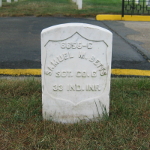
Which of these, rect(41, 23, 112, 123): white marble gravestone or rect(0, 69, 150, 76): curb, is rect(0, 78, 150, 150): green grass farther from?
rect(0, 69, 150, 76): curb

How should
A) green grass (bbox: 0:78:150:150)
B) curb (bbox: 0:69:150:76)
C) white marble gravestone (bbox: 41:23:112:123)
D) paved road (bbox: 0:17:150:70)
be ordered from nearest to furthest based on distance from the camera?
green grass (bbox: 0:78:150:150), white marble gravestone (bbox: 41:23:112:123), curb (bbox: 0:69:150:76), paved road (bbox: 0:17:150:70)

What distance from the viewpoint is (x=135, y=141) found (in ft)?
10.2

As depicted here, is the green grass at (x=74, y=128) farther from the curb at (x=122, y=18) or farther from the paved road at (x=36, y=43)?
the curb at (x=122, y=18)

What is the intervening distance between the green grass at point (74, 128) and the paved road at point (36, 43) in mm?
1424

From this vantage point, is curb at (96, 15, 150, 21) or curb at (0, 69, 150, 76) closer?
curb at (0, 69, 150, 76)

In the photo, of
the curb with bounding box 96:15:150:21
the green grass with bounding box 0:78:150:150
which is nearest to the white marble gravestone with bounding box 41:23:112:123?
the green grass with bounding box 0:78:150:150

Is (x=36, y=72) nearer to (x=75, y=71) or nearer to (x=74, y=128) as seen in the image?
(x=75, y=71)

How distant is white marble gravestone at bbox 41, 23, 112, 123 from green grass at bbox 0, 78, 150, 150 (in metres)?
0.14

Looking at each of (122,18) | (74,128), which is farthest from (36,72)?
(122,18)

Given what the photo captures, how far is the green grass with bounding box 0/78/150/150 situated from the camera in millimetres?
3061

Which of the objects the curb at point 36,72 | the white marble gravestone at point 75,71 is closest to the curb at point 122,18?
the curb at point 36,72

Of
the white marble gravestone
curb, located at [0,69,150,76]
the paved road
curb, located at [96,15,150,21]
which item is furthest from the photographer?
curb, located at [96,15,150,21]

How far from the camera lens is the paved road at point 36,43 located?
5.65m

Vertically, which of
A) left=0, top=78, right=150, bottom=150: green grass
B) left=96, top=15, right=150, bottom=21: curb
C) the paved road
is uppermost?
left=96, top=15, right=150, bottom=21: curb
